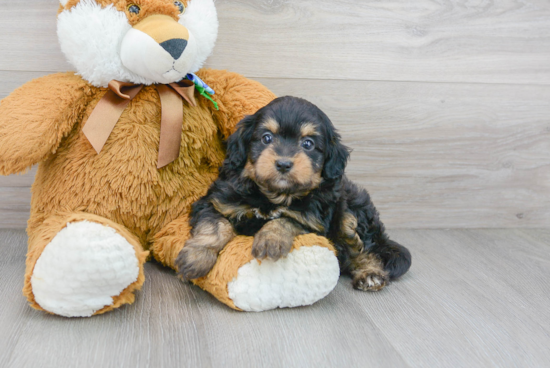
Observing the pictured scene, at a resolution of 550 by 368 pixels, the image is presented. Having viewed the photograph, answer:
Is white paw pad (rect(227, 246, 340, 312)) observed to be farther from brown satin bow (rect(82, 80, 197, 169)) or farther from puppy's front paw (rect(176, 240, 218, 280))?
brown satin bow (rect(82, 80, 197, 169))

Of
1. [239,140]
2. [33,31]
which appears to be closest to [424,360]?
[239,140]

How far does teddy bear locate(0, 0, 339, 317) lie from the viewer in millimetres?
1529

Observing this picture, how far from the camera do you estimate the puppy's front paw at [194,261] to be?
1.66 m

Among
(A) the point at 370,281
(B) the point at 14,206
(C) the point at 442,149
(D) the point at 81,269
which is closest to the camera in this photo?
(D) the point at 81,269

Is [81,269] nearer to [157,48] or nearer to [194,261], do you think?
[194,261]

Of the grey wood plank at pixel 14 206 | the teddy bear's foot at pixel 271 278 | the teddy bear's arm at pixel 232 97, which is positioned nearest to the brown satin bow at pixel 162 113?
the teddy bear's arm at pixel 232 97

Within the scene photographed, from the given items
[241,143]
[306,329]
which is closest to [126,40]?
[241,143]

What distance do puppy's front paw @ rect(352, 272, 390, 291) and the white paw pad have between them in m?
0.29

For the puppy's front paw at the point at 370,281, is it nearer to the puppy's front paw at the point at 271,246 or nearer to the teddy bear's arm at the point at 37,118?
the puppy's front paw at the point at 271,246

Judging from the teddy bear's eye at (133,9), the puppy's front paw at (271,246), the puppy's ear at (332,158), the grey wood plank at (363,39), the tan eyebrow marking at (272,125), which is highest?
the teddy bear's eye at (133,9)

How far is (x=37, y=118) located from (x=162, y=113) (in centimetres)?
43

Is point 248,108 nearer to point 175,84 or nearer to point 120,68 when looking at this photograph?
point 175,84

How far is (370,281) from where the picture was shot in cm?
194

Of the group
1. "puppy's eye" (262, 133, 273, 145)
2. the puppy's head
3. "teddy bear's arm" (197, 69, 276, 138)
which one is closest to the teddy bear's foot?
the puppy's head
